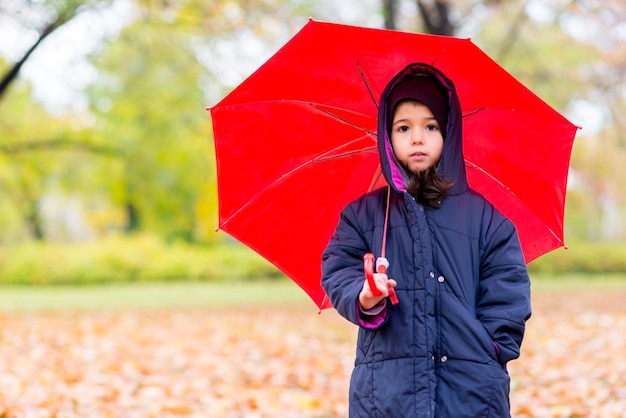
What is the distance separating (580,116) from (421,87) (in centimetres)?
1531

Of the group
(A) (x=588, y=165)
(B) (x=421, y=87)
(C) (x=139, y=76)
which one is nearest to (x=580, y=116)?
(C) (x=139, y=76)

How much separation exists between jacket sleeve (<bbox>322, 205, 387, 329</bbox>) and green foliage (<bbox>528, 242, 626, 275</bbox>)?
86.9 ft

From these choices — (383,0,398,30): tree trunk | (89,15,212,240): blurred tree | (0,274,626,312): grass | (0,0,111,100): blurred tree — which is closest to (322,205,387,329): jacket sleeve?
(0,0,111,100): blurred tree

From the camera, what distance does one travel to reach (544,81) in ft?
49.6

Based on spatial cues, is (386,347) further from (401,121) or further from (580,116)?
(580,116)

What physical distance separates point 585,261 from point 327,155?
2744 cm

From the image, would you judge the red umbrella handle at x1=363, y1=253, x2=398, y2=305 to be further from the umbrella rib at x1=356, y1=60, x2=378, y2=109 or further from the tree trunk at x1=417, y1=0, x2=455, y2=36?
the tree trunk at x1=417, y1=0, x2=455, y2=36

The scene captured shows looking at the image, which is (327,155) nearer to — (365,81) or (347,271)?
(365,81)

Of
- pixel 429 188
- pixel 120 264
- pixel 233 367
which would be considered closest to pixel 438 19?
pixel 233 367

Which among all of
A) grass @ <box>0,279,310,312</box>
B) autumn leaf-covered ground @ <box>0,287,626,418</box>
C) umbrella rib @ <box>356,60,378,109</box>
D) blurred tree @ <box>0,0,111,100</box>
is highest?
blurred tree @ <box>0,0,111,100</box>

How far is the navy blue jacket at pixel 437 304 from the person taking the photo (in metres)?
2.29

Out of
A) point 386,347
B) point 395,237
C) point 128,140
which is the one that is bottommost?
point 386,347

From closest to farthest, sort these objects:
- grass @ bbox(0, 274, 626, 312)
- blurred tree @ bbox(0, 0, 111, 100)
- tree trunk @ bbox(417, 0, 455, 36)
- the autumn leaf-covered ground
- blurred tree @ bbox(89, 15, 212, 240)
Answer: the autumn leaf-covered ground
blurred tree @ bbox(0, 0, 111, 100)
tree trunk @ bbox(417, 0, 455, 36)
blurred tree @ bbox(89, 15, 212, 240)
grass @ bbox(0, 274, 626, 312)

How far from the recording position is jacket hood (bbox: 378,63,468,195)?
2521 mm
